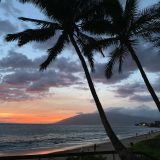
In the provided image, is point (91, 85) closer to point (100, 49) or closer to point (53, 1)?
point (100, 49)

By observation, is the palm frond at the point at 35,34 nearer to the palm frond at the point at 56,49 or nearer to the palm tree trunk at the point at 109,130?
the palm frond at the point at 56,49

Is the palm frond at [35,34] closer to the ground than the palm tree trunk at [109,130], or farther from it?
farther from it

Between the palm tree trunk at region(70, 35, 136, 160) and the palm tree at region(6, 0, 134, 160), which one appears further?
the palm tree at region(6, 0, 134, 160)

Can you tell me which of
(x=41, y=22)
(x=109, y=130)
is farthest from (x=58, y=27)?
(x=109, y=130)

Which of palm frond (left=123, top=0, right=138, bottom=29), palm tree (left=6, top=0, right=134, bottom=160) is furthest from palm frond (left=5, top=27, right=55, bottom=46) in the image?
palm frond (left=123, top=0, right=138, bottom=29)

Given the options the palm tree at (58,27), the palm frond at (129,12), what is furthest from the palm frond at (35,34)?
the palm frond at (129,12)

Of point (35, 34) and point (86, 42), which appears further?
point (86, 42)

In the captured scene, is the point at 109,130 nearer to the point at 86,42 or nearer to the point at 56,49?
the point at 56,49

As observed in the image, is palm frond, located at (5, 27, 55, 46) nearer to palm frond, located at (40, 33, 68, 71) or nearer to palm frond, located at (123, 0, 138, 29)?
palm frond, located at (40, 33, 68, 71)

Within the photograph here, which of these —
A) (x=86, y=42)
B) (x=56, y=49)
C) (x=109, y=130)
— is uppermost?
(x=86, y=42)

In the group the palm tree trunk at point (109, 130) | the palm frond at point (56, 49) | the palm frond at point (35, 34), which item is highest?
the palm frond at point (35, 34)

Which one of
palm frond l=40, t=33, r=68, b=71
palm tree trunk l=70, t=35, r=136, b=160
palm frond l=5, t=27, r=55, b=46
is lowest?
palm tree trunk l=70, t=35, r=136, b=160

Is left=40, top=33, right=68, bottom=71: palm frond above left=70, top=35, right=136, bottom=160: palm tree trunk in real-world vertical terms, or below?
above

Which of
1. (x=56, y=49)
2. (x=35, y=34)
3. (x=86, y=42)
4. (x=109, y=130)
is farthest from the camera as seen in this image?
(x=86, y=42)
